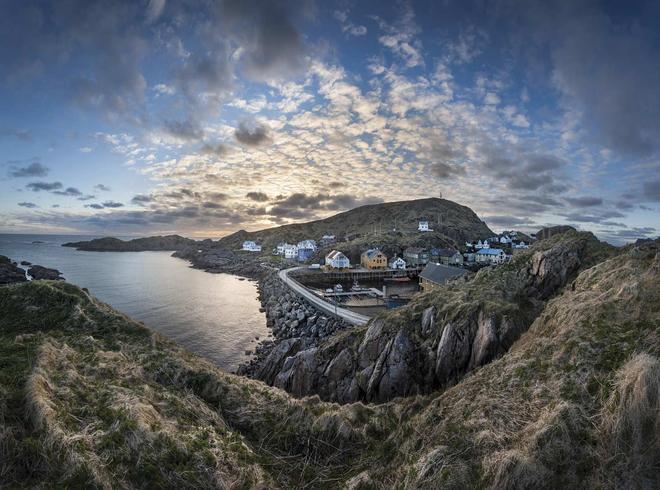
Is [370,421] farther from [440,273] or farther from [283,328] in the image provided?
[440,273]

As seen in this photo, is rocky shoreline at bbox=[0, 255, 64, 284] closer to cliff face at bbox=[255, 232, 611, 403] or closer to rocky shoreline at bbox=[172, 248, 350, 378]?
rocky shoreline at bbox=[172, 248, 350, 378]

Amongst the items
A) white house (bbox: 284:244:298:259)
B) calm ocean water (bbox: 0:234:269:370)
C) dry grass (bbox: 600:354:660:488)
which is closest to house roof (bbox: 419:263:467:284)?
calm ocean water (bbox: 0:234:269:370)

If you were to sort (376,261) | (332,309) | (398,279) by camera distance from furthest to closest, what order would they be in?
(376,261)
(398,279)
(332,309)

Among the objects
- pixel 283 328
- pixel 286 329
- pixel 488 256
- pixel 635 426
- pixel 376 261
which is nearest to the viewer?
pixel 635 426

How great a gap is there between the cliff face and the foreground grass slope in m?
4.04

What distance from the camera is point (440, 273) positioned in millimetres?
50188

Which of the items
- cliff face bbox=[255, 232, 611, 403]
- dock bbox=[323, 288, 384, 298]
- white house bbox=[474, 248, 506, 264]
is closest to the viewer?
cliff face bbox=[255, 232, 611, 403]

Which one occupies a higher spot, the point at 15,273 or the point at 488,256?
the point at 488,256

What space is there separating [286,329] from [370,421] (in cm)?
A: 2796

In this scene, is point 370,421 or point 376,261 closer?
point 370,421

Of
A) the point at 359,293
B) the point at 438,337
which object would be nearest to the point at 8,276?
the point at 359,293

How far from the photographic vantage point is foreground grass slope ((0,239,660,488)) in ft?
19.2

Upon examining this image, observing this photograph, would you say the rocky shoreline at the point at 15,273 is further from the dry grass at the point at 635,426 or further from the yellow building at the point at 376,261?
the yellow building at the point at 376,261

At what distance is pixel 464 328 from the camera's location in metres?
17.1
